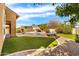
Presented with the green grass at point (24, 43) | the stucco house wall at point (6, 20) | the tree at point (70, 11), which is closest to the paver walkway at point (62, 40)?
the green grass at point (24, 43)

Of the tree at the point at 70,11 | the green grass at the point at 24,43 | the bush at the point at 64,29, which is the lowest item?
the green grass at the point at 24,43

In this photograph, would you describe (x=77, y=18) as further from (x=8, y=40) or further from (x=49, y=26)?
(x=8, y=40)

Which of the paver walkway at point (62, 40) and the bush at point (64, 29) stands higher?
the bush at point (64, 29)

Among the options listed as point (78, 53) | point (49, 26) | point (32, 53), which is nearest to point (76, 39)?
point (78, 53)

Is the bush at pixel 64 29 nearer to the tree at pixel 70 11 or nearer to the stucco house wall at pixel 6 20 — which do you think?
the tree at pixel 70 11

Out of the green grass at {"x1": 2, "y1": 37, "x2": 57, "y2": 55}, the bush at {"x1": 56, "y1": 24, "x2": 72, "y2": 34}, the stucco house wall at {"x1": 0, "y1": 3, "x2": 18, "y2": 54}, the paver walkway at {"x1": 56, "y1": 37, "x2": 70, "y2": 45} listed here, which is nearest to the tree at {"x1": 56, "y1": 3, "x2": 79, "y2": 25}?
the bush at {"x1": 56, "y1": 24, "x2": 72, "y2": 34}

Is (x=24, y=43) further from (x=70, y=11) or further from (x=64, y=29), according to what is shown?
(x=70, y=11)
